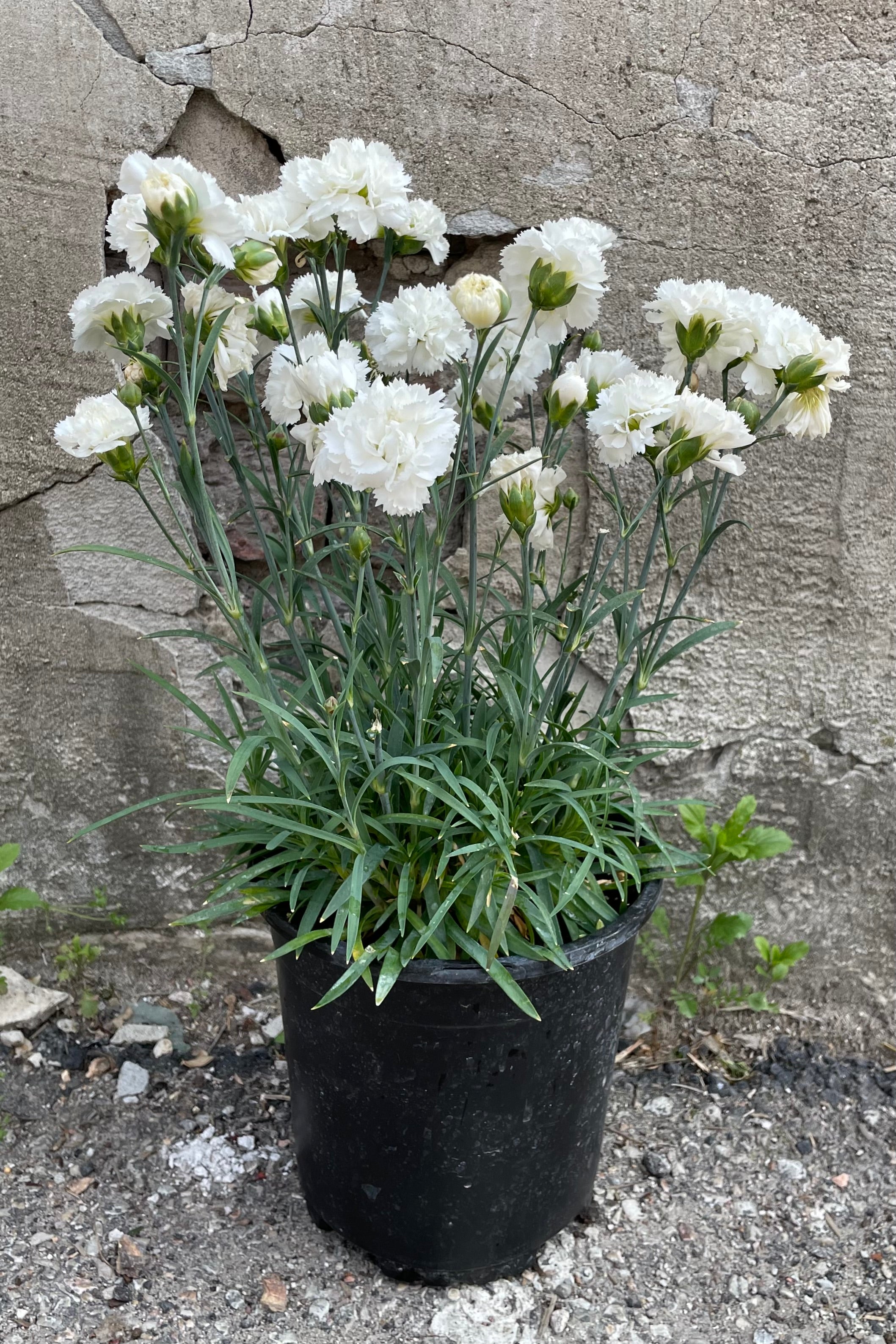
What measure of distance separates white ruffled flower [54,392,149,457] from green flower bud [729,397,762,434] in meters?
0.74

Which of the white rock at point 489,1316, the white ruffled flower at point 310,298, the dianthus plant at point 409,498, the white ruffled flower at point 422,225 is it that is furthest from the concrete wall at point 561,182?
the white rock at point 489,1316

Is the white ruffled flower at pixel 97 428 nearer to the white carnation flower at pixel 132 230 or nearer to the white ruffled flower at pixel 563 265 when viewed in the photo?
the white carnation flower at pixel 132 230

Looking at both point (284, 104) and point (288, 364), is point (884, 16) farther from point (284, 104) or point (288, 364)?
point (288, 364)

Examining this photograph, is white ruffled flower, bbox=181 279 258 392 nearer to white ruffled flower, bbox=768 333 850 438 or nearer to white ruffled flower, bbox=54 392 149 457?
white ruffled flower, bbox=54 392 149 457

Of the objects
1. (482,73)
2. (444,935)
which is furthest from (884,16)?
(444,935)

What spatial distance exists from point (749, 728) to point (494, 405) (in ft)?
2.88

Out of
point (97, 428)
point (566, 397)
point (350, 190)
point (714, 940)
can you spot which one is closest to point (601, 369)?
point (566, 397)

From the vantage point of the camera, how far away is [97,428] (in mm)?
1180

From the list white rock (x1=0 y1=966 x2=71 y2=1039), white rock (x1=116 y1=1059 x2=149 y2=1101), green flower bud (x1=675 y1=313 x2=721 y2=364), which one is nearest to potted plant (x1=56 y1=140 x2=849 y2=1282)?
green flower bud (x1=675 y1=313 x2=721 y2=364)

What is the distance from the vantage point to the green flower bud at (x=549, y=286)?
1.19 m

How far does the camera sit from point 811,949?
6.86 feet

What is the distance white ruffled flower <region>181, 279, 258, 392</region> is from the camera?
125cm

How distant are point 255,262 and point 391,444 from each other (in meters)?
0.29

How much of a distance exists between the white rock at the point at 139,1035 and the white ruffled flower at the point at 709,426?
4.71ft
